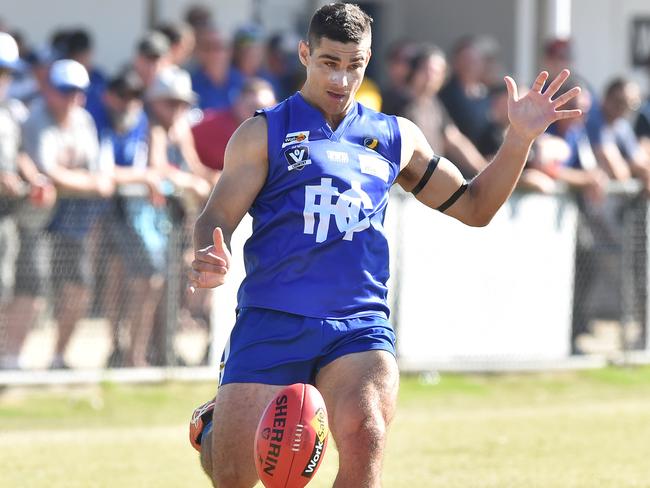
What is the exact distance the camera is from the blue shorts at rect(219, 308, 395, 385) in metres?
5.99

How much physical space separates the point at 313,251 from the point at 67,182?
16.1 feet

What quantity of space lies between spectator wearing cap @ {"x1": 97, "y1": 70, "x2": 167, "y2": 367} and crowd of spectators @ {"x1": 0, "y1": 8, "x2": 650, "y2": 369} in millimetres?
10

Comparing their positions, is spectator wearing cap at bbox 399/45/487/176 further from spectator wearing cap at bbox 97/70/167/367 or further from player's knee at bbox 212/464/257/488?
player's knee at bbox 212/464/257/488

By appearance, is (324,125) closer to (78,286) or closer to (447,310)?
(78,286)

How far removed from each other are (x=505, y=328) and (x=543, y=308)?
41cm

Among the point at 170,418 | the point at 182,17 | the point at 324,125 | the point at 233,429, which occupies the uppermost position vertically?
the point at 182,17

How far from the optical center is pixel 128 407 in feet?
34.7

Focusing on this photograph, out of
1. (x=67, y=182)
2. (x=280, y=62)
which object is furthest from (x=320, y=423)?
(x=280, y=62)

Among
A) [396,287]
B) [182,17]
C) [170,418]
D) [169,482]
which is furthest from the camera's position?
[182,17]

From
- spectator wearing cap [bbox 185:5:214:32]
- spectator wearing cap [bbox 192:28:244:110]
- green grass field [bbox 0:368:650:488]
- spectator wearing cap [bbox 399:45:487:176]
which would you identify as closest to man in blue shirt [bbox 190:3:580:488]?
green grass field [bbox 0:368:650:488]

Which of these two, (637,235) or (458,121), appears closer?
(637,235)

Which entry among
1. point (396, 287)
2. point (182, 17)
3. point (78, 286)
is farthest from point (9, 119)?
point (182, 17)

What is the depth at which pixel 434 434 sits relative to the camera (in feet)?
31.9

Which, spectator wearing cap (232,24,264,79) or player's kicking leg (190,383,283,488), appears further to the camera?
spectator wearing cap (232,24,264,79)
